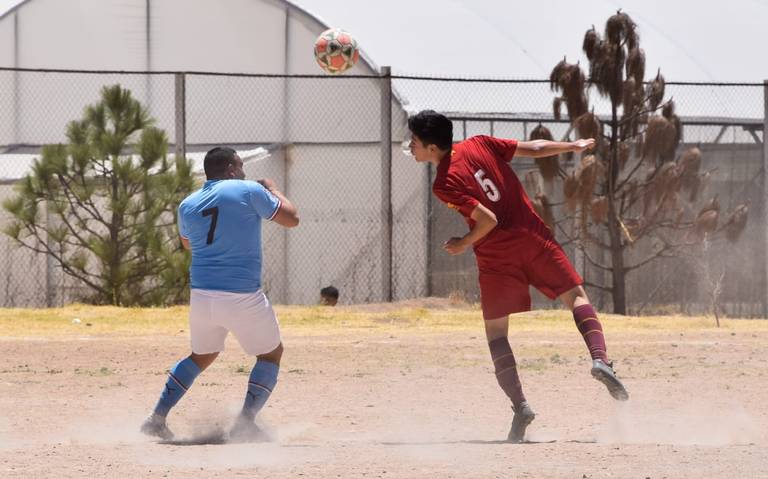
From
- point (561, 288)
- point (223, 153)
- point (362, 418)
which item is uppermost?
point (223, 153)

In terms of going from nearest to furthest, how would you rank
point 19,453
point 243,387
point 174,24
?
point 19,453, point 243,387, point 174,24

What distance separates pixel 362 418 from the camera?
845cm

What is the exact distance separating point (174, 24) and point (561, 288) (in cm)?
1691

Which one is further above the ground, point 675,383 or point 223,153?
point 223,153

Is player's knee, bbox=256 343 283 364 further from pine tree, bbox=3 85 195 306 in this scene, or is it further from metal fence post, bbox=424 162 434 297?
metal fence post, bbox=424 162 434 297

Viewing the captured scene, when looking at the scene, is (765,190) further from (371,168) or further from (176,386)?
(176,386)

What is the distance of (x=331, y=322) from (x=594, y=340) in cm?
856

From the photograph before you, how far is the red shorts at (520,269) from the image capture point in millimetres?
7211

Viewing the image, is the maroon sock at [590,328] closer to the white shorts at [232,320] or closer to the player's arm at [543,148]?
the player's arm at [543,148]

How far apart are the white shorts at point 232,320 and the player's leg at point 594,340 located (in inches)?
60.6

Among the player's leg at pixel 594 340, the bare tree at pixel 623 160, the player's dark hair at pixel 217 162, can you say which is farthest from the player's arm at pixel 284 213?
the bare tree at pixel 623 160

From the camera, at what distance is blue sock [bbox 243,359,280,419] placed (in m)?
7.28

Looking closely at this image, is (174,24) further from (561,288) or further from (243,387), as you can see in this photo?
(561,288)

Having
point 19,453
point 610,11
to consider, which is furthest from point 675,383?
point 610,11
